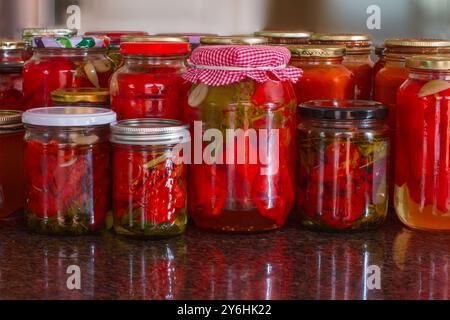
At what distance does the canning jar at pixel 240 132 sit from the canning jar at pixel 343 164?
3 cm

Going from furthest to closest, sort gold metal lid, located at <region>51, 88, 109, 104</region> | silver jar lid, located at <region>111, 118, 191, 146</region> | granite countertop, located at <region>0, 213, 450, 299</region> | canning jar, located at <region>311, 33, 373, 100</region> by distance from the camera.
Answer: canning jar, located at <region>311, 33, 373, 100</region> < gold metal lid, located at <region>51, 88, 109, 104</region> < silver jar lid, located at <region>111, 118, 191, 146</region> < granite countertop, located at <region>0, 213, 450, 299</region>

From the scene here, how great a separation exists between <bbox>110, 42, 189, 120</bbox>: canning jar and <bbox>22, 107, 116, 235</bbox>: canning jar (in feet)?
0.15

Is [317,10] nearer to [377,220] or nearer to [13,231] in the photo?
[377,220]

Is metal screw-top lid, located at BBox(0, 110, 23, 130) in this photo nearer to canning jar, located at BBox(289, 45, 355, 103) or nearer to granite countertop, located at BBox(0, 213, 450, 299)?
granite countertop, located at BBox(0, 213, 450, 299)

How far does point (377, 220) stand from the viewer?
3.74 feet

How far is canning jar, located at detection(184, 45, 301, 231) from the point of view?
1075 millimetres

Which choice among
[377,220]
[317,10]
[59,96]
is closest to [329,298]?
[377,220]

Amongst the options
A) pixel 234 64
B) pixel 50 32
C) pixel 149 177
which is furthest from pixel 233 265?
A: pixel 50 32

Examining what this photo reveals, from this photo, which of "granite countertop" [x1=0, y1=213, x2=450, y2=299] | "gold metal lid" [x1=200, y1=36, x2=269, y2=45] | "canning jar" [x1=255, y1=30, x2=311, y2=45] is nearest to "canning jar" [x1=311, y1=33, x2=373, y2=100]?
"canning jar" [x1=255, y1=30, x2=311, y2=45]

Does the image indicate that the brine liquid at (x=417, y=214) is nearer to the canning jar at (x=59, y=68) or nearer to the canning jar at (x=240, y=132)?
the canning jar at (x=240, y=132)

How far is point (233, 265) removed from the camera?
1006mm

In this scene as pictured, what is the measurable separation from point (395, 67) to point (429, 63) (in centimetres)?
16

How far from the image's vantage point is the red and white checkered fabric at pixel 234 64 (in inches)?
41.9

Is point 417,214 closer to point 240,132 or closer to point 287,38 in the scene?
point 240,132
